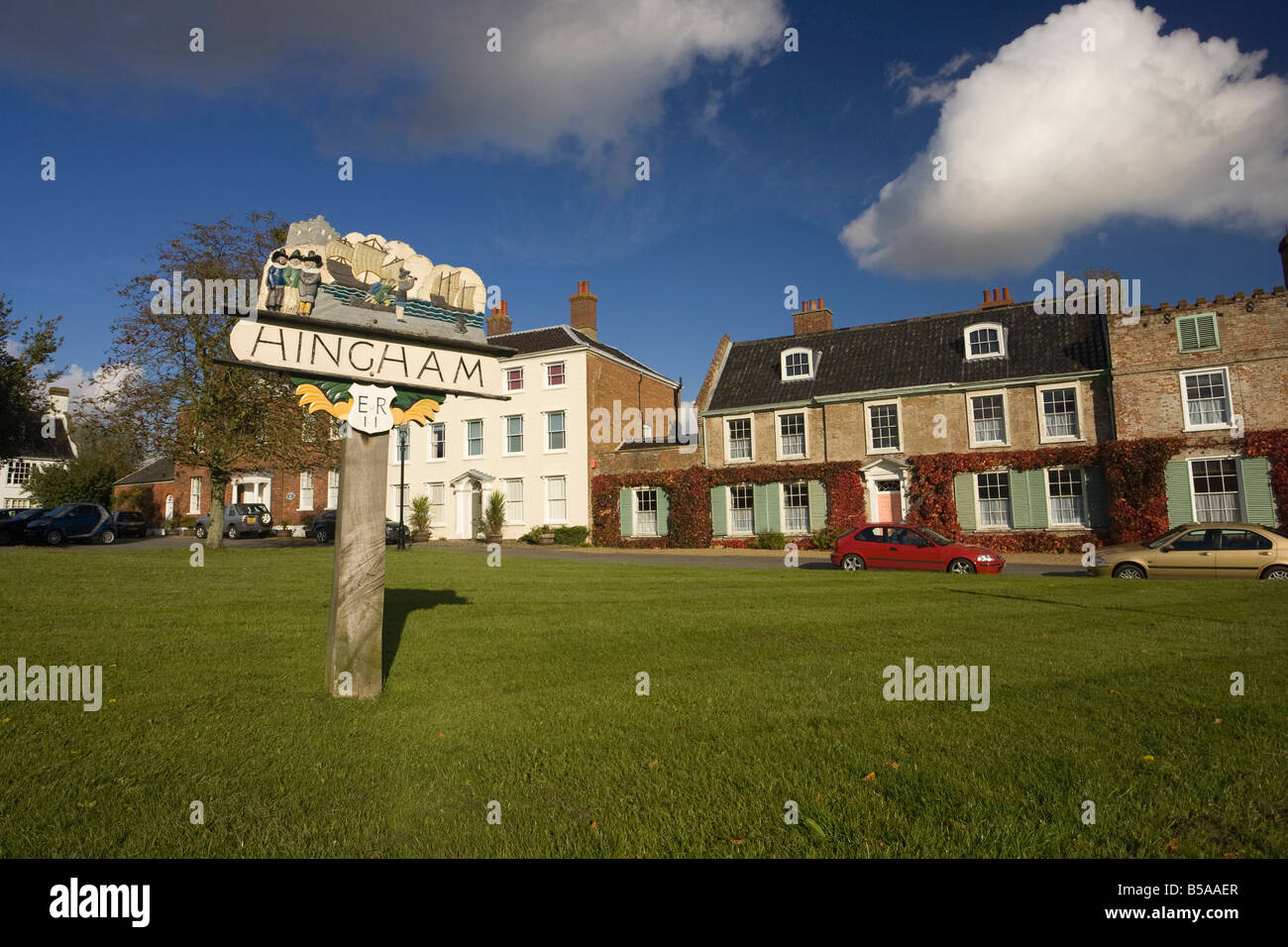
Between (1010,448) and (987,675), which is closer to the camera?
(987,675)

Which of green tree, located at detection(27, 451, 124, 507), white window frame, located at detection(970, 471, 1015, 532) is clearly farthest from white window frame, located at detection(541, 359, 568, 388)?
green tree, located at detection(27, 451, 124, 507)

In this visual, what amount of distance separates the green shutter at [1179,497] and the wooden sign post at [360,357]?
2608 cm

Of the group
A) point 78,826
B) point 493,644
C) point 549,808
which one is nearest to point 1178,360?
point 493,644

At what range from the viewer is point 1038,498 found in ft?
88.6

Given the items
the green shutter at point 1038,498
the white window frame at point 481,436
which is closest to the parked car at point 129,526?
the white window frame at point 481,436

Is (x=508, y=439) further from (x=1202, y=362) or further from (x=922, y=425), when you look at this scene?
(x=1202, y=362)

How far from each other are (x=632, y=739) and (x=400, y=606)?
6.00 m

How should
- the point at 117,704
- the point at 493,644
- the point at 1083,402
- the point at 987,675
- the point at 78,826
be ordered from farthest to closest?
1. the point at 1083,402
2. the point at 493,644
3. the point at 987,675
4. the point at 117,704
5. the point at 78,826

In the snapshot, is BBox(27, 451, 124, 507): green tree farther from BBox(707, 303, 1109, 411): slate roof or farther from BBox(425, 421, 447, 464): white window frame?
BBox(707, 303, 1109, 411): slate roof

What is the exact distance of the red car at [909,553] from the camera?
19750mm

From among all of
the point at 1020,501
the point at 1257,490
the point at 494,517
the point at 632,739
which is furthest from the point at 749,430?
the point at 632,739

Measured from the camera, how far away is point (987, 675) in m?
6.46
